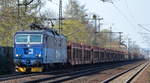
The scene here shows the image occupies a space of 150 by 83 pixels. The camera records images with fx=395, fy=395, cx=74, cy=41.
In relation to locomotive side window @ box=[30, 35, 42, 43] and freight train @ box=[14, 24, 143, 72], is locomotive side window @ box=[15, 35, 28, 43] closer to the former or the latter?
freight train @ box=[14, 24, 143, 72]

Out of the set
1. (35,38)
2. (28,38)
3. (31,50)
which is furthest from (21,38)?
(31,50)

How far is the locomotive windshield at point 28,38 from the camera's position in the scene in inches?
1125

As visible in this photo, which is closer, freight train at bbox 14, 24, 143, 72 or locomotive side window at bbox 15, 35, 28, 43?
freight train at bbox 14, 24, 143, 72

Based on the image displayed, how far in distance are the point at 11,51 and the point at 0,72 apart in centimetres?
391

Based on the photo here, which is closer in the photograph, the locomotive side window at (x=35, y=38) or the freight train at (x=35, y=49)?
the freight train at (x=35, y=49)

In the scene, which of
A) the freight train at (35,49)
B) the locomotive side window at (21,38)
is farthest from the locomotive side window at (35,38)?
the locomotive side window at (21,38)

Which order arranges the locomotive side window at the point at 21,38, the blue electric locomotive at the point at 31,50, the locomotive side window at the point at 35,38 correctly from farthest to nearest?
the locomotive side window at the point at 21,38 → the locomotive side window at the point at 35,38 → the blue electric locomotive at the point at 31,50

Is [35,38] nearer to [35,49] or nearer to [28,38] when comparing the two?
[28,38]

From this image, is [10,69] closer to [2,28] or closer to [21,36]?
[21,36]

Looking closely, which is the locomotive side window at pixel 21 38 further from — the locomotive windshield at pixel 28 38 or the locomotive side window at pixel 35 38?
the locomotive side window at pixel 35 38

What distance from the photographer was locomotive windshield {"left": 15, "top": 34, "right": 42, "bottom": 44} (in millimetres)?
28578

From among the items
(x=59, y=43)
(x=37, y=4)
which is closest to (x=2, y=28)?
(x=37, y=4)

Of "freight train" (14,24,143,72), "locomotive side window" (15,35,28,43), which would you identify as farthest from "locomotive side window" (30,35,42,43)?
"locomotive side window" (15,35,28,43)

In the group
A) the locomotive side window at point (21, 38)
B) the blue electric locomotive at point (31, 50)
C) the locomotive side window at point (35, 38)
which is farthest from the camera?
the locomotive side window at point (21, 38)
